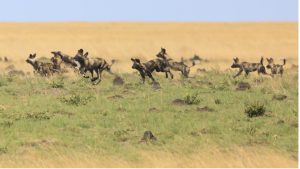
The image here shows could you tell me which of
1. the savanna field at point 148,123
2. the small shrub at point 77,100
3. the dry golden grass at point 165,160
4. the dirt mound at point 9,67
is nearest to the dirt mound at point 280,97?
the savanna field at point 148,123

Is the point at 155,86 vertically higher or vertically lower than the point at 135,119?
higher

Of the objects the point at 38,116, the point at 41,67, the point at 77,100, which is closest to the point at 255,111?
the point at 77,100

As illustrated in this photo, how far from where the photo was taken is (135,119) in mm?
15719

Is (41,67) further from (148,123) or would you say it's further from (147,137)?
(147,137)

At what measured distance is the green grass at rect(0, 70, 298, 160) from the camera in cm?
1303

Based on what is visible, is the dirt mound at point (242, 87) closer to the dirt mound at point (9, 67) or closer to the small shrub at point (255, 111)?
the small shrub at point (255, 111)

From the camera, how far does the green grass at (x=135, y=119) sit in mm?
13031

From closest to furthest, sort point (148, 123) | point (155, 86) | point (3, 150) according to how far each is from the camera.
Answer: point (3, 150) → point (148, 123) → point (155, 86)

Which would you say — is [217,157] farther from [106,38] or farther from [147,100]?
[106,38]

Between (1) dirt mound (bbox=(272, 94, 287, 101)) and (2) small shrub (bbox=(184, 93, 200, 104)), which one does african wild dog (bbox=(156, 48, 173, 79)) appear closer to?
(2) small shrub (bbox=(184, 93, 200, 104))

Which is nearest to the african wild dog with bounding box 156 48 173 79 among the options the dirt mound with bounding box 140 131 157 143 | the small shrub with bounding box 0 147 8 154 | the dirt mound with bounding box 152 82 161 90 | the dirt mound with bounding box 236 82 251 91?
the dirt mound with bounding box 152 82 161 90

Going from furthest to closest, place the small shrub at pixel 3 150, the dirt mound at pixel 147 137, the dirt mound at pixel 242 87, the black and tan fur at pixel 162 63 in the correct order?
the black and tan fur at pixel 162 63
the dirt mound at pixel 242 87
the dirt mound at pixel 147 137
the small shrub at pixel 3 150

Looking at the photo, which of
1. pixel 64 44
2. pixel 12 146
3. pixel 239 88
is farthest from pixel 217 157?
pixel 64 44

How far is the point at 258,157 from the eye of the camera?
12016 mm
